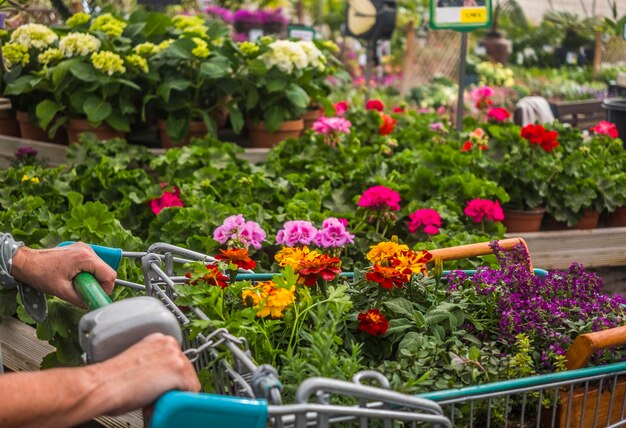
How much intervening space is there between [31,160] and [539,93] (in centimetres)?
979

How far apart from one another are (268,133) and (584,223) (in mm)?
1735

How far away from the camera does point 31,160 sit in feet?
13.0

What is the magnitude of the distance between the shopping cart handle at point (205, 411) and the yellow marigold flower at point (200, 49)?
3.26m

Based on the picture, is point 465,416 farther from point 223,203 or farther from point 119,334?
point 223,203

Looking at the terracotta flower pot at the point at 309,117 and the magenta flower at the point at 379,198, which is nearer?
the magenta flower at the point at 379,198

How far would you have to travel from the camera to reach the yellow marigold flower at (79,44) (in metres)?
4.02

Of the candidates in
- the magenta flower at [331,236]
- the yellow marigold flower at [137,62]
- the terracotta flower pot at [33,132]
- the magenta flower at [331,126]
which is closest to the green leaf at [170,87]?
the yellow marigold flower at [137,62]

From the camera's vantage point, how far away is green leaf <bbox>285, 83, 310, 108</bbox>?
4259 millimetres

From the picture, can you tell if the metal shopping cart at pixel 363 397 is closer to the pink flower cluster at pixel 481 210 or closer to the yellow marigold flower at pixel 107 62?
the pink flower cluster at pixel 481 210

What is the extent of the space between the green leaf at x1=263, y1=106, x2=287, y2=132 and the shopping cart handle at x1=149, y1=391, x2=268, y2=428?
3.35 m

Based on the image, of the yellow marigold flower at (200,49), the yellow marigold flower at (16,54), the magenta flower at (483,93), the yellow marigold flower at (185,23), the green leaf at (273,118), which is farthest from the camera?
the magenta flower at (483,93)

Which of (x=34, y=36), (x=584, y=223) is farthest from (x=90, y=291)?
(x=34, y=36)

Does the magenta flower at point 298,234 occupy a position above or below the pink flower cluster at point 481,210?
above

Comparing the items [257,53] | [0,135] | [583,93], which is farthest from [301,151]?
[583,93]
